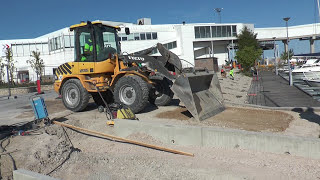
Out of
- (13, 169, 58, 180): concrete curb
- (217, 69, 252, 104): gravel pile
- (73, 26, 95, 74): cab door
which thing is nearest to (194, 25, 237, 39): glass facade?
(217, 69, 252, 104): gravel pile

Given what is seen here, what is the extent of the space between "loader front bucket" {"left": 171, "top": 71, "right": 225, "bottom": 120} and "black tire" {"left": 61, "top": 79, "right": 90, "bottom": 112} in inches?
136

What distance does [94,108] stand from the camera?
1038 centimetres

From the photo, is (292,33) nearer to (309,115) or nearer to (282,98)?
(282,98)

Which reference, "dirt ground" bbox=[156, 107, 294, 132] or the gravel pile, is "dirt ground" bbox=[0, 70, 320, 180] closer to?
"dirt ground" bbox=[156, 107, 294, 132]

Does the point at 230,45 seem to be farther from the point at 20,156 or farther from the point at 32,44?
the point at 20,156

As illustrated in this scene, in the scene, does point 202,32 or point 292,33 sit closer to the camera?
point 202,32

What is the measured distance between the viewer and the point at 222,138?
596 cm

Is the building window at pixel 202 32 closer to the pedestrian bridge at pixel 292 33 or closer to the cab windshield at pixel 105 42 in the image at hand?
the pedestrian bridge at pixel 292 33

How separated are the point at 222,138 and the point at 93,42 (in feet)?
18.0

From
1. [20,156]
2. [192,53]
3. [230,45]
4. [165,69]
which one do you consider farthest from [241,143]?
[230,45]

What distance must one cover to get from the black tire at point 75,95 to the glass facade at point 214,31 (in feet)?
146

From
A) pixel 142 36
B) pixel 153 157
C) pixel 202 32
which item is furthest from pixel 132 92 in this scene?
pixel 202 32

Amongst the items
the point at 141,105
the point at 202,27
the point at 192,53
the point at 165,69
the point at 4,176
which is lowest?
the point at 4,176

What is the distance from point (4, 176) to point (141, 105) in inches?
164
